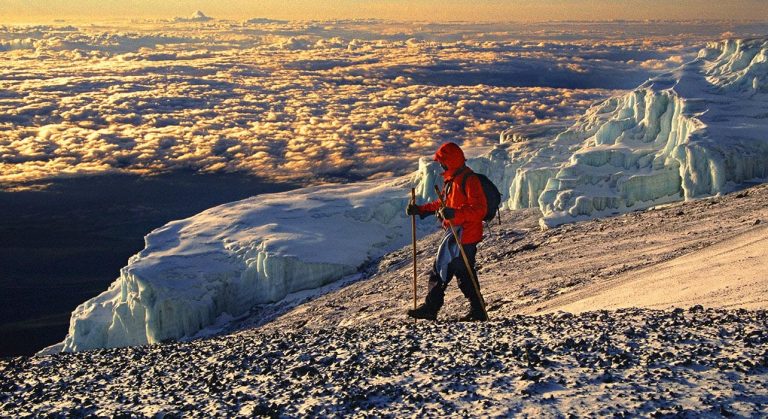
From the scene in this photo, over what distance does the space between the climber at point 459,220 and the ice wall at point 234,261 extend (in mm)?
38439

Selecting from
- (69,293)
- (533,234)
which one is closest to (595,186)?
(533,234)

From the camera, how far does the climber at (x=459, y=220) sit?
10875mm

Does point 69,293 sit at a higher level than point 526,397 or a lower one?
lower

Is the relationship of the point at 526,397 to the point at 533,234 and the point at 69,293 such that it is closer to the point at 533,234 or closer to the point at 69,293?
the point at 533,234

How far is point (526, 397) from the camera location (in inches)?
263

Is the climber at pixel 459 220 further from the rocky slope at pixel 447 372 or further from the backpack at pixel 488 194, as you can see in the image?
the rocky slope at pixel 447 372

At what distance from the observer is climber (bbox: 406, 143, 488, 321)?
10.9m

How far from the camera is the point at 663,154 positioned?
42.1 m

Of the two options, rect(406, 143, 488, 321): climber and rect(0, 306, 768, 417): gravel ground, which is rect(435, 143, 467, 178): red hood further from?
rect(0, 306, 768, 417): gravel ground

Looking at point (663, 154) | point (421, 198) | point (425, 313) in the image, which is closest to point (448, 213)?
point (425, 313)

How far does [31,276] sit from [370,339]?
130527 mm

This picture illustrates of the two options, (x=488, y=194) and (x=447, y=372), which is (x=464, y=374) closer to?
(x=447, y=372)

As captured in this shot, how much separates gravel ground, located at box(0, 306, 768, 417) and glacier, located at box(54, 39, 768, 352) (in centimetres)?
3169

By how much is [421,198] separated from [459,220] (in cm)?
5080
